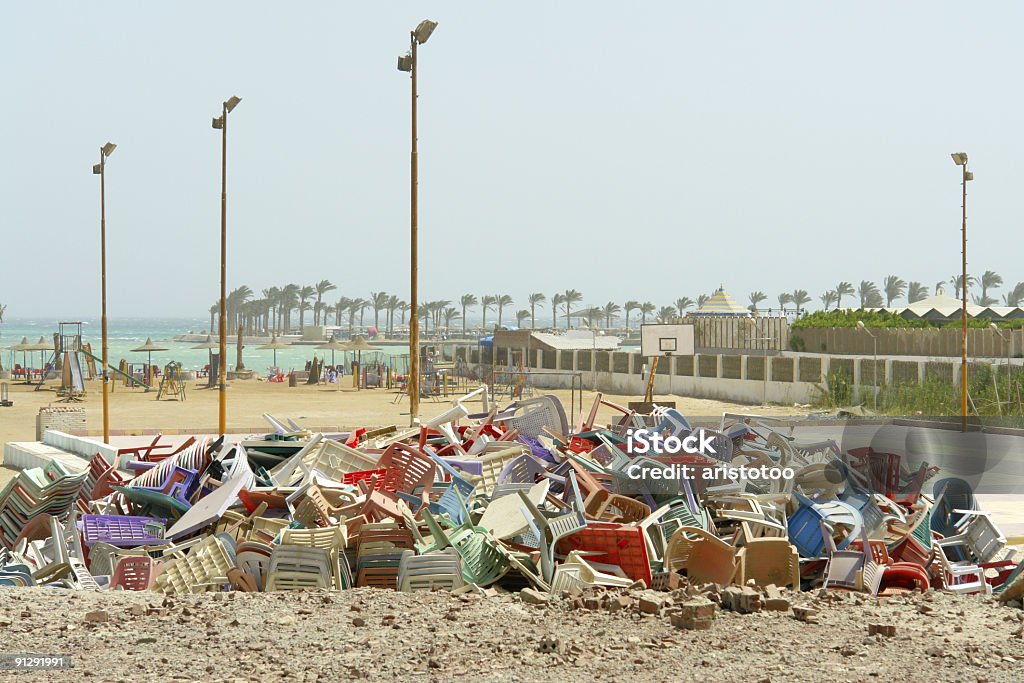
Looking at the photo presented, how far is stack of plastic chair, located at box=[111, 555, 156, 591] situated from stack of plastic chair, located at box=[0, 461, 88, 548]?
2.32 meters

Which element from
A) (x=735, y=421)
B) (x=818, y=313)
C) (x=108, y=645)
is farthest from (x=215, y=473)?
(x=818, y=313)

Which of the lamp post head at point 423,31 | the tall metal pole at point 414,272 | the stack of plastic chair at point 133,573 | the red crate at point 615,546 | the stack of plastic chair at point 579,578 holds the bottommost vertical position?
the stack of plastic chair at point 133,573

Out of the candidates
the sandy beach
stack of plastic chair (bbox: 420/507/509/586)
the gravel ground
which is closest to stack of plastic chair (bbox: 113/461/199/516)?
the gravel ground

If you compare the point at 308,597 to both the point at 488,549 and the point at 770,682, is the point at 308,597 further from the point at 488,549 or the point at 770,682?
the point at 770,682

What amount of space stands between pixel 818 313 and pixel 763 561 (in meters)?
54.8

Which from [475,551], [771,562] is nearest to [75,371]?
[475,551]

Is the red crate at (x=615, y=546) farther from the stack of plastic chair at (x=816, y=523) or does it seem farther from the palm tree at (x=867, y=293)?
the palm tree at (x=867, y=293)

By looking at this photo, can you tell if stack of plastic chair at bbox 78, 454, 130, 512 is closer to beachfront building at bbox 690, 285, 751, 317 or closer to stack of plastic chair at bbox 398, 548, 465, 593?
stack of plastic chair at bbox 398, 548, 465, 593

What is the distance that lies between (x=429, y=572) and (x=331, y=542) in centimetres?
90

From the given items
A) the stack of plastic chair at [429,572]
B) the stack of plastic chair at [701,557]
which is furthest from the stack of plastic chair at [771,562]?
the stack of plastic chair at [429,572]

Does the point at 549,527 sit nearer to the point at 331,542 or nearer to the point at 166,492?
the point at 331,542

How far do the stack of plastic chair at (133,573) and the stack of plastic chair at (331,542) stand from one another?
1095 mm

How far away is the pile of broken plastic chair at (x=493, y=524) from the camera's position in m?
8.87

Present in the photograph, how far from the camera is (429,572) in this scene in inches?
340
